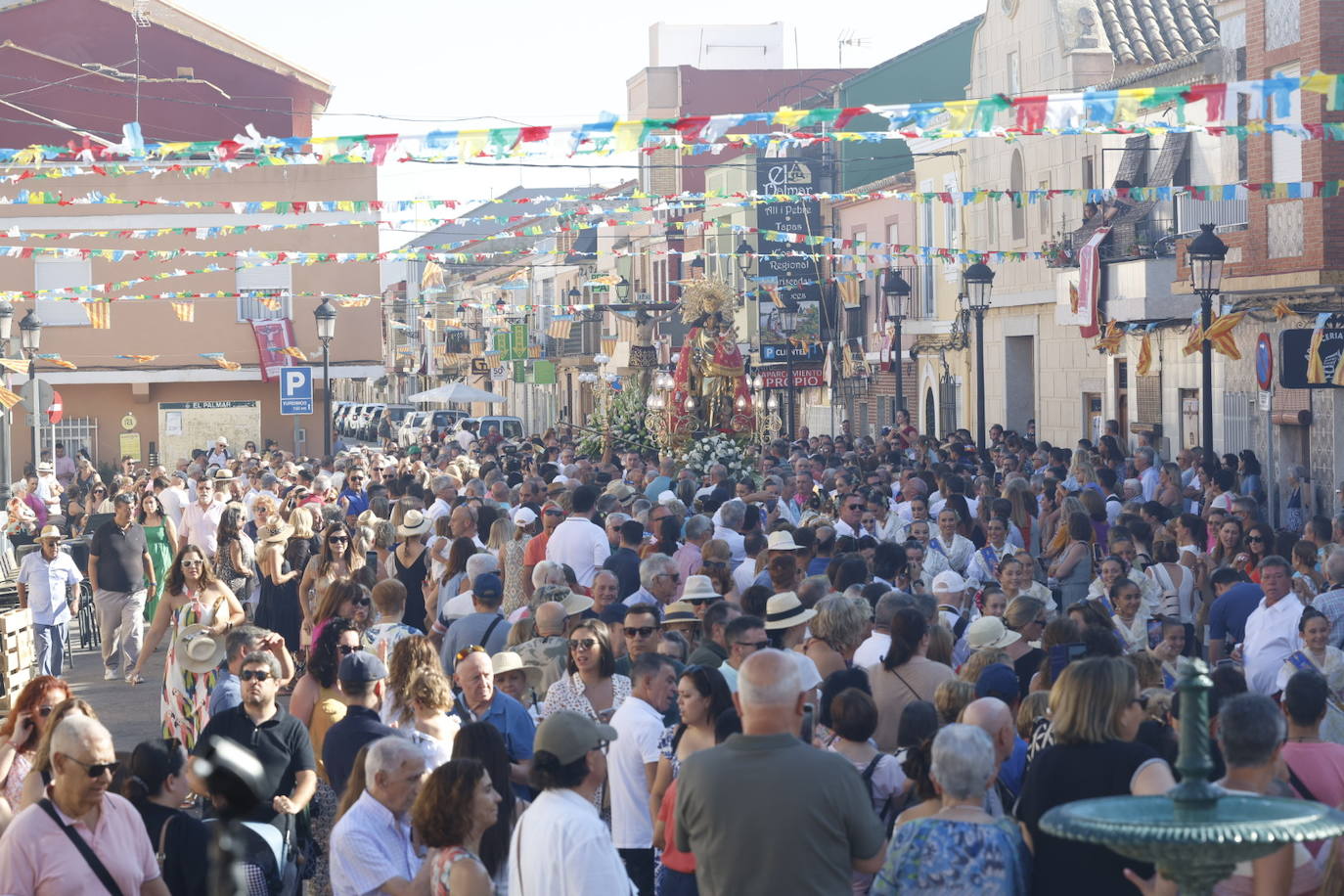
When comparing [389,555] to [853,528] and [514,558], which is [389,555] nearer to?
[514,558]

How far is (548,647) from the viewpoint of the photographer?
28.6 feet

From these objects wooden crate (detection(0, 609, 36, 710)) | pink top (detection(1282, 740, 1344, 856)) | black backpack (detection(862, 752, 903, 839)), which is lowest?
wooden crate (detection(0, 609, 36, 710))

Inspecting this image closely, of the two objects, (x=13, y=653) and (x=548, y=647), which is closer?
(x=548, y=647)

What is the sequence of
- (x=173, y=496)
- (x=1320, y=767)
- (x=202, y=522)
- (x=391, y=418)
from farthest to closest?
(x=391, y=418), (x=173, y=496), (x=202, y=522), (x=1320, y=767)

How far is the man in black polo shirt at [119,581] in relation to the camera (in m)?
14.4

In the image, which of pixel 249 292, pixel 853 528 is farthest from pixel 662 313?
pixel 853 528

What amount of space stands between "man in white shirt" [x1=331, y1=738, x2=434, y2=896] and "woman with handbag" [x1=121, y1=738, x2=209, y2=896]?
0.48 meters

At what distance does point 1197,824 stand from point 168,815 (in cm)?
396

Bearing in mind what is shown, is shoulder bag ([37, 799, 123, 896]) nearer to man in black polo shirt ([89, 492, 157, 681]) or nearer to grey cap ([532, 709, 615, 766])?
grey cap ([532, 709, 615, 766])

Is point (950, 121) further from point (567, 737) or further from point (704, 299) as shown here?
point (704, 299)

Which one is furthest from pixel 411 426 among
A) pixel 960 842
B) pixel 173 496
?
pixel 960 842

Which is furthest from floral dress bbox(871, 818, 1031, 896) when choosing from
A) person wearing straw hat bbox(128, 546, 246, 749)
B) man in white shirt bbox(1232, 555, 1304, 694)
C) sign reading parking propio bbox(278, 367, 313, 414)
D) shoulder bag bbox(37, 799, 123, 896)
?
sign reading parking propio bbox(278, 367, 313, 414)

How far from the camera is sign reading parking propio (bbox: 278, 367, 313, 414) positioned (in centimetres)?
2673

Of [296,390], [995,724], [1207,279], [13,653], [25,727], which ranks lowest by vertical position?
[13,653]
